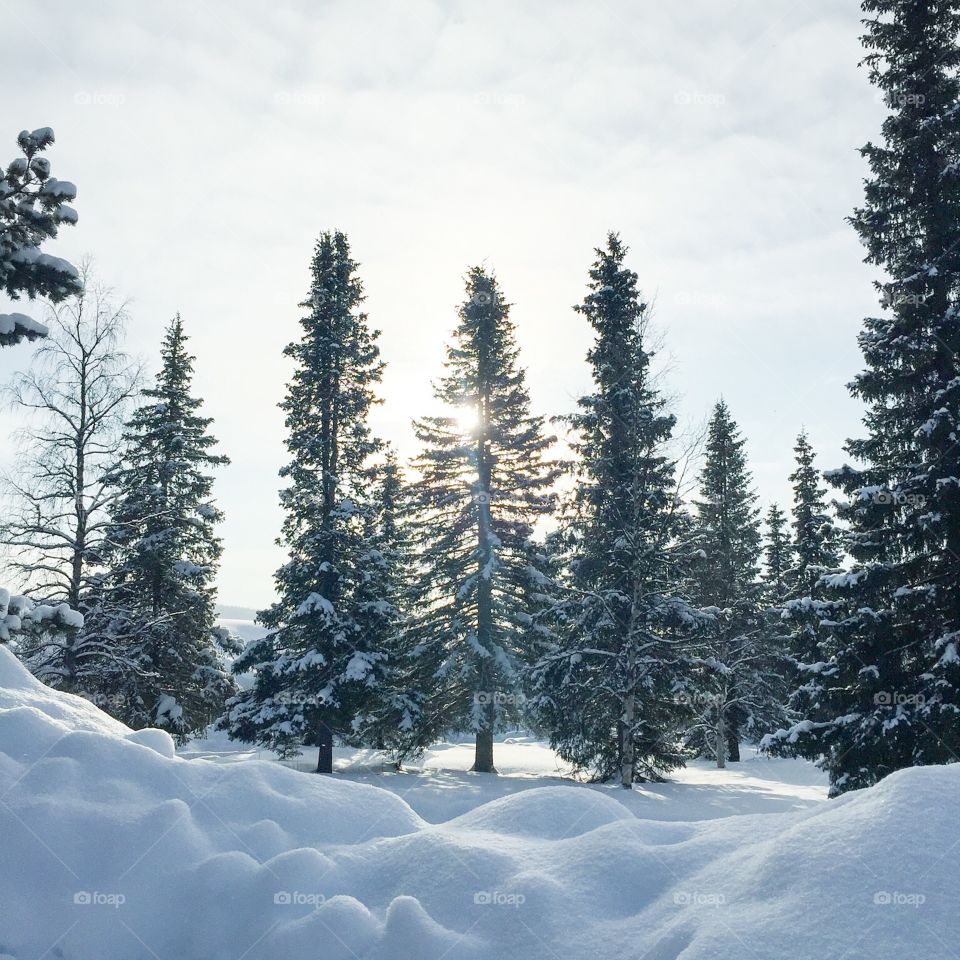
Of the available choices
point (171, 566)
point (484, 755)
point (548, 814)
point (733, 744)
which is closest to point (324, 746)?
point (484, 755)

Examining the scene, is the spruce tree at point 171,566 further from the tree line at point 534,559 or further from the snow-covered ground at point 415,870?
the snow-covered ground at point 415,870

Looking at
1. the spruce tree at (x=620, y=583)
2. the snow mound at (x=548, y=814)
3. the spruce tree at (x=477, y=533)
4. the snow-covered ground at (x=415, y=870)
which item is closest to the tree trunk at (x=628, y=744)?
the spruce tree at (x=620, y=583)

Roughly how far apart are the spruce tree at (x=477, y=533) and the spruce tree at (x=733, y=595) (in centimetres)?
1027

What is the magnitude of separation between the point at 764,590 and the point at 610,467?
62.9ft

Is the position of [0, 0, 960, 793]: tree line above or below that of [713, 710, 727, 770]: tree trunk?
above

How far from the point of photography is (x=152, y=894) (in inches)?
237

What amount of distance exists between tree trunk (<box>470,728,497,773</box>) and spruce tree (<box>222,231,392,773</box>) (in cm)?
387

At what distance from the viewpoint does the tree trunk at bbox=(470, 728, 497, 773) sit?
2312 centimetres

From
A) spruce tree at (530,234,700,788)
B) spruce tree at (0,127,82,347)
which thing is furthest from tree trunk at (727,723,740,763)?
spruce tree at (0,127,82,347)

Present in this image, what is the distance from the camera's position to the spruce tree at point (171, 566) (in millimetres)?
24047

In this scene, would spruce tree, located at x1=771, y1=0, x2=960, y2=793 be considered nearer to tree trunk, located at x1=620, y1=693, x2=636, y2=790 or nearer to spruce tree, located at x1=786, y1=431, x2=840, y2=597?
tree trunk, located at x1=620, y1=693, x2=636, y2=790

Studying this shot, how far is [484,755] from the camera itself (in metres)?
23.4

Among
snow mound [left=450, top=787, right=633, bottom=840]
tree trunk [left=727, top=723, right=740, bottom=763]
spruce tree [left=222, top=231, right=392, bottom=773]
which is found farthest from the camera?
tree trunk [left=727, top=723, right=740, bottom=763]

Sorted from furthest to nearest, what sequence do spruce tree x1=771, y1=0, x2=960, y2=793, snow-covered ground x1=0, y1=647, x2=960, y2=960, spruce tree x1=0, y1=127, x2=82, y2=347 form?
spruce tree x1=771, y1=0, x2=960, y2=793 → spruce tree x1=0, y1=127, x2=82, y2=347 → snow-covered ground x1=0, y1=647, x2=960, y2=960
